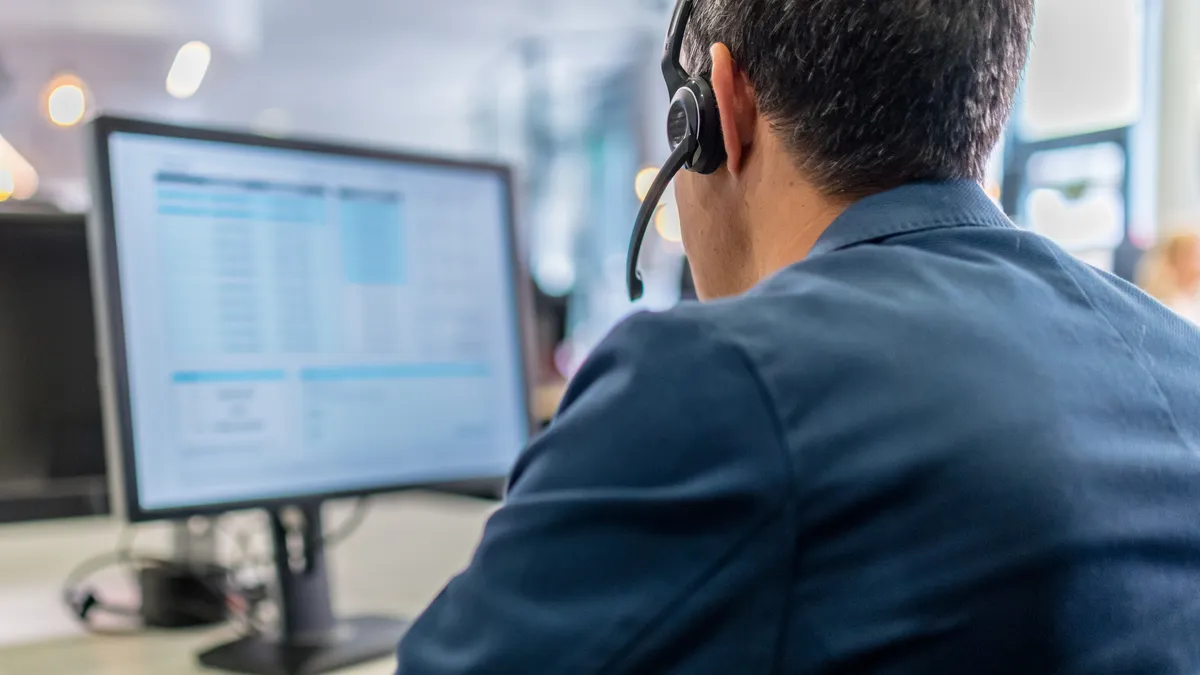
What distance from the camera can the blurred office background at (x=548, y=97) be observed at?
12.9ft

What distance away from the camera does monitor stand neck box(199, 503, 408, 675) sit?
0.86 m

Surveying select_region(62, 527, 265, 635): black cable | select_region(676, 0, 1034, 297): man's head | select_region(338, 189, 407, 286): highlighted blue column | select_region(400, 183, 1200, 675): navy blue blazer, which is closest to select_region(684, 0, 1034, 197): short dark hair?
select_region(676, 0, 1034, 297): man's head

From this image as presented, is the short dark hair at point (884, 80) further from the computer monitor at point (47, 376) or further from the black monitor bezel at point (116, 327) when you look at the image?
the computer monitor at point (47, 376)

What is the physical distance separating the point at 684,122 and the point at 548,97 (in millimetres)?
6735

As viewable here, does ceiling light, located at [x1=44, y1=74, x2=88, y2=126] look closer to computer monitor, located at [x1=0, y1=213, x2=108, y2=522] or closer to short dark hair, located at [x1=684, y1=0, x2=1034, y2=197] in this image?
computer monitor, located at [x1=0, y1=213, x2=108, y2=522]

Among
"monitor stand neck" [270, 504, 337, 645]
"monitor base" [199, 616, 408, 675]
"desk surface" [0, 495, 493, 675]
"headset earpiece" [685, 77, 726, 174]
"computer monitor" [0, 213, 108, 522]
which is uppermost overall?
"headset earpiece" [685, 77, 726, 174]

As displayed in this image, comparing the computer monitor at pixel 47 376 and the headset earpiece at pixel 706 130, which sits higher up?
the headset earpiece at pixel 706 130

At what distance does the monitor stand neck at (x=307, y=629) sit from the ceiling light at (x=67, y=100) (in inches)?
211

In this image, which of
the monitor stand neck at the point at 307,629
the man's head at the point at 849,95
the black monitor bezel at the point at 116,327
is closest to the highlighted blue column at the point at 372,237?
the black monitor bezel at the point at 116,327

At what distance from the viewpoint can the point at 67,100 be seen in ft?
18.1

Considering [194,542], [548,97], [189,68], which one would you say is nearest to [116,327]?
[194,542]

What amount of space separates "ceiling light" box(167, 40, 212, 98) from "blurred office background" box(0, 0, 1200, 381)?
0.02 m

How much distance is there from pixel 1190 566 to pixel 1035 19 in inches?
13.0

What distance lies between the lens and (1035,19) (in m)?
0.61
